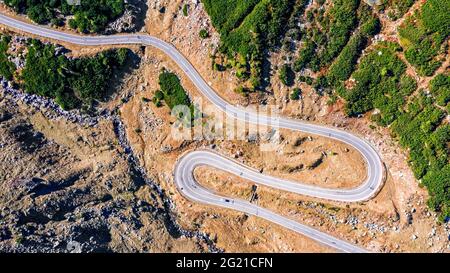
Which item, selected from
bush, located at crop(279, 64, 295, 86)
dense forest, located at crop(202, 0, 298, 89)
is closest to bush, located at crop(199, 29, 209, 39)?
dense forest, located at crop(202, 0, 298, 89)

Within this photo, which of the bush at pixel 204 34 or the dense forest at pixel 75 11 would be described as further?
the bush at pixel 204 34

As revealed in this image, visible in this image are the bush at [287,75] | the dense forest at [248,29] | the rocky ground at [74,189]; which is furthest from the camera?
the bush at [287,75]

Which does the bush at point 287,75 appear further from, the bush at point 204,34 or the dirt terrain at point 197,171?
the bush at point 204,34

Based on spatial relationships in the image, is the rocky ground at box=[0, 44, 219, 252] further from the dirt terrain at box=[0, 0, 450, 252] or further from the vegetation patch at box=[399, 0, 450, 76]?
the vegetation patch at box=[399, 0, 450, 76]

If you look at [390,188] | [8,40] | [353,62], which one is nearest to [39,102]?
[8,40]

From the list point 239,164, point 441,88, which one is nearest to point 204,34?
point 239,164

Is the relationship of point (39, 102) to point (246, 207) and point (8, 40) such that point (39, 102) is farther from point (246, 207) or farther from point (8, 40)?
point (246, 207)

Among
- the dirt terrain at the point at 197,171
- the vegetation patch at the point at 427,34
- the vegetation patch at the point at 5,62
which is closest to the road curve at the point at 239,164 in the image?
the dirt terrain at the point at 197,171
